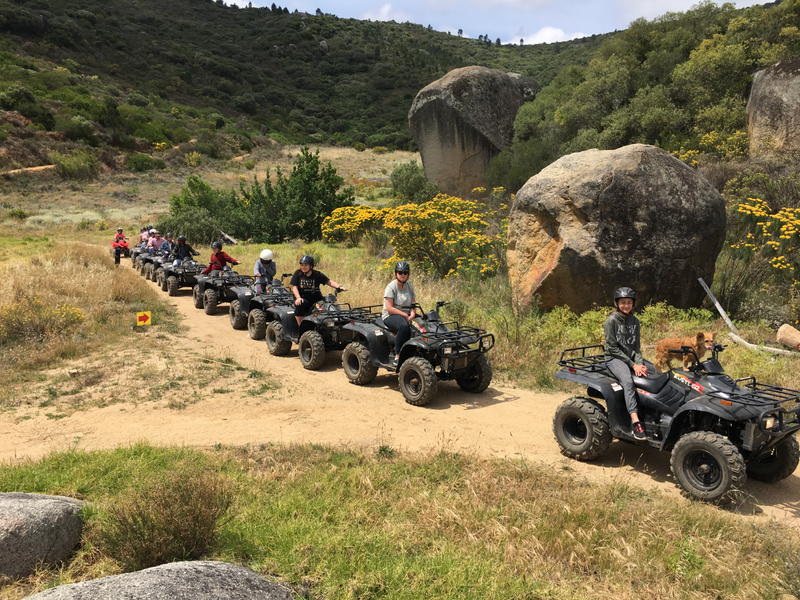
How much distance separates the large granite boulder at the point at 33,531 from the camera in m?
3.27

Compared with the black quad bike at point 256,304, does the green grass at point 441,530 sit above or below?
below

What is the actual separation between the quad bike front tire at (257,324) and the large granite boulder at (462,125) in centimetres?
1378

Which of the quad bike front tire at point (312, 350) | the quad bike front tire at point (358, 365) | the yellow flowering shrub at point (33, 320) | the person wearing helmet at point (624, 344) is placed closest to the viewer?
the person wearing helmet at point (624, 344)

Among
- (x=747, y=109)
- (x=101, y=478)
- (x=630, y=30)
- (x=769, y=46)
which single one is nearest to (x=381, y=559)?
(x=101, y=478)

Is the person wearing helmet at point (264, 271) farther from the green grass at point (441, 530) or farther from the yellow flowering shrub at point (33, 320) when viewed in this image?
the green grass at point (441, 530)

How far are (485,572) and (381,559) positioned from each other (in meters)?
0.67

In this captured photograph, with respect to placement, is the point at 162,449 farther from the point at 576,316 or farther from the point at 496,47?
the point at 496,47

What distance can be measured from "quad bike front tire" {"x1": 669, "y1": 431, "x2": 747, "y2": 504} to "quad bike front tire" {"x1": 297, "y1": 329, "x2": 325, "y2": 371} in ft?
17.6

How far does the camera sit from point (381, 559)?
3.52 m

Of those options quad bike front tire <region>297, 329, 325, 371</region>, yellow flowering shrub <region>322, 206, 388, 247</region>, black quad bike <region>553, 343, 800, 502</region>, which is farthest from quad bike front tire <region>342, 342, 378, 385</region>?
yellow flowering shrub <region>322, 206, 388, 247</region>

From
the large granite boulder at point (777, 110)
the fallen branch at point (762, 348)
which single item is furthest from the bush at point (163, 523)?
the large granite boulder at point (777, 110)

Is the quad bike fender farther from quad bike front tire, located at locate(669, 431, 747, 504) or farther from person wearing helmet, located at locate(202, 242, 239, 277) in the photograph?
person wearing helmet, located at locate(202, 242, 239, 277)

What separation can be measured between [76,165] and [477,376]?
40.6 meters

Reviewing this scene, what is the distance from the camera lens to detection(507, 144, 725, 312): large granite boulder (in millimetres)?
9602
